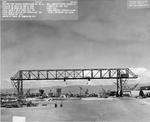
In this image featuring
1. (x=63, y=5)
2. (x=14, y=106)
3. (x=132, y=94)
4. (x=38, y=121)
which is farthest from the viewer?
(x=132, y=94)

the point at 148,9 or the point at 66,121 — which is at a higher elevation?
the point at 148,9

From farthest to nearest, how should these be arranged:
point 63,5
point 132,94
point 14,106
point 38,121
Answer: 1. point 132,94
2. point 14,106
3. point 38,121
4. point 63,5

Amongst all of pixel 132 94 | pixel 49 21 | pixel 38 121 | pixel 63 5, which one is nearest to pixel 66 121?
pixel 38 121

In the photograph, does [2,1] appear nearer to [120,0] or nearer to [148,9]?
[120,0]

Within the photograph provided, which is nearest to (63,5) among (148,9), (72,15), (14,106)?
(72,15)

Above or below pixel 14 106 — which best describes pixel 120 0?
above

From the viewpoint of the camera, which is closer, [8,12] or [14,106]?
[8,12]

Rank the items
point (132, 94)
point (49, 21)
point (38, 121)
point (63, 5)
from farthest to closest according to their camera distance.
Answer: point (132, 94), point (38, 121), point (49, 21), point (63, 5)

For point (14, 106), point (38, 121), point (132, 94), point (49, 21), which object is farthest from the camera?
point (132, 94)

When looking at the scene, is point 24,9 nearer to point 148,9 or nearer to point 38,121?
point 148,9
